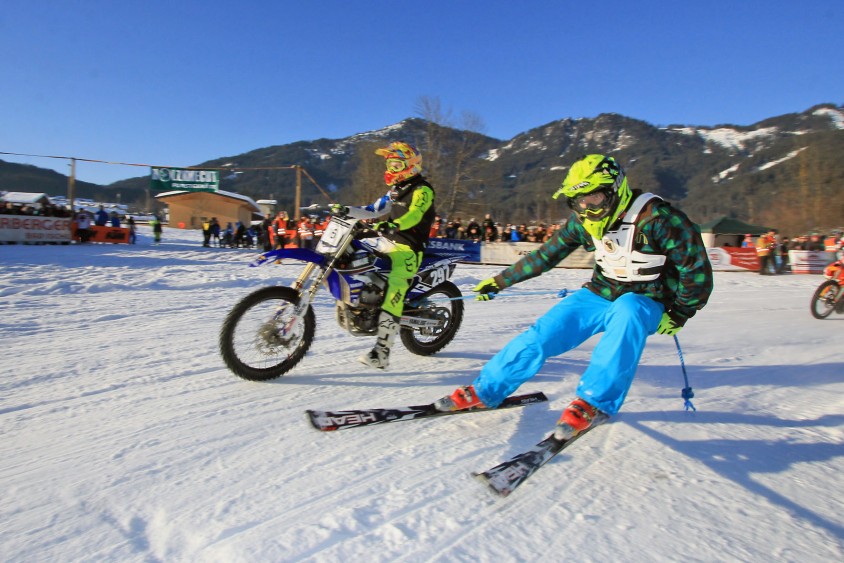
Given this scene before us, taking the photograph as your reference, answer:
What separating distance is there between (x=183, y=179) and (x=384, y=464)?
932 inches

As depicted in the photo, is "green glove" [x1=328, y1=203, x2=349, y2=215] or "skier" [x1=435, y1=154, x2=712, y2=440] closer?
"skier" [x1=435, y1=154, x2=712, y2=440]

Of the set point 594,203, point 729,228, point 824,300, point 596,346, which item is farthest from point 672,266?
point 729,228

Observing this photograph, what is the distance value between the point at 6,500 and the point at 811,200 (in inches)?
2536

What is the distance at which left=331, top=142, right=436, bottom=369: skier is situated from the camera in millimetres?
4477

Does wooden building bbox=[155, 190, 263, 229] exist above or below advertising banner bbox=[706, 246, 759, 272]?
above

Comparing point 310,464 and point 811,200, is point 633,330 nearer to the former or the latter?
point 310,464

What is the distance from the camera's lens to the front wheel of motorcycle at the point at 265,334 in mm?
3857

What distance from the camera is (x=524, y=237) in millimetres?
21734

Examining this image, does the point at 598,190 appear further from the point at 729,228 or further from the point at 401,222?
the point at 729,228

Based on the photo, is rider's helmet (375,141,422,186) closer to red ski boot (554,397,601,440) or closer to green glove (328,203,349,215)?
green glove (328,203,349,215)

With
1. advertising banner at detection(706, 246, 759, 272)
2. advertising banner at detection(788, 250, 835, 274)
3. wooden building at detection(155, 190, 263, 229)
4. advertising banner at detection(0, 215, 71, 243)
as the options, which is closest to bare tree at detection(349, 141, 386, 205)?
wooden building at detection(155, 190, 263, 229)

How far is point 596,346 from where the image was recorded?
2.84m

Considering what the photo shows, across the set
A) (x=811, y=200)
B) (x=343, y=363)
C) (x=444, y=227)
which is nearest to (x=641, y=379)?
(x=343, y=363)

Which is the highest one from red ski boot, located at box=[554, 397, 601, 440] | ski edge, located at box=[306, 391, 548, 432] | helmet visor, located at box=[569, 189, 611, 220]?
helmet visor, located at box=[569, 189, 611, 220]
